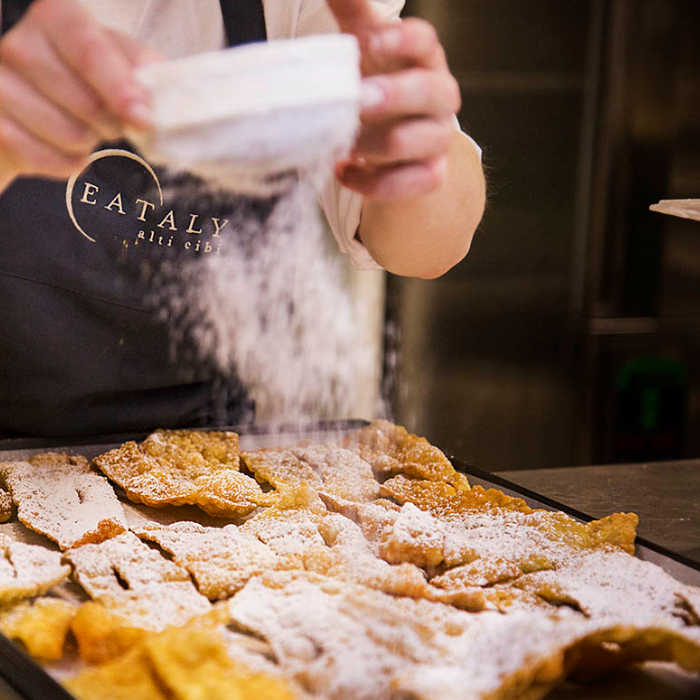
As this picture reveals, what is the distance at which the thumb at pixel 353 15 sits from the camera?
81cm

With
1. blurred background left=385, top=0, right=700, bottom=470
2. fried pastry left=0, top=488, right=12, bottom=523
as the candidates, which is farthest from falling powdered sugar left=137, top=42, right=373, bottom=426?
blurred background left=385, top=0, right=700, bottom=470

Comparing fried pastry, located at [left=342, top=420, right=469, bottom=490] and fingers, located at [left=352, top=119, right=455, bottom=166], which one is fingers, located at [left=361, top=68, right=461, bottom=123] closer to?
fingers, located at [left=352, top=119, right=455, bottom=166]

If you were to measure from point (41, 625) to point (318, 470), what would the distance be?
1.80ft

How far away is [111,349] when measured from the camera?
4.61 ft

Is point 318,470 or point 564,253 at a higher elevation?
point 564,253

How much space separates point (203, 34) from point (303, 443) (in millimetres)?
595

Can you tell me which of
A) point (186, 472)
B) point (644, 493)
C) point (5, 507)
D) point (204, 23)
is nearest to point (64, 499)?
point (5, 507)

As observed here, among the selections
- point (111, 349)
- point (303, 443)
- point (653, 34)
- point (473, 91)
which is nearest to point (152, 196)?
point (111, 349)

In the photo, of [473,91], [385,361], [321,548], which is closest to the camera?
[321,548]

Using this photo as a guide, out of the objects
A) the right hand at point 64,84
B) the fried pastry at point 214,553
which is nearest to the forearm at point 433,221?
the fried pastry at point 214,553

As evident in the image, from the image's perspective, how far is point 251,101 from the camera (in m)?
0.63

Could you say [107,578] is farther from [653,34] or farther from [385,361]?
[653,34]

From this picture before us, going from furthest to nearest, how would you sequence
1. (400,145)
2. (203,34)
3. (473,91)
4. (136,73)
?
(473,91)
(203,34)
(400,145)
(136,73)

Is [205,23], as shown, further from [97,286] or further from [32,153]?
[32,153]
